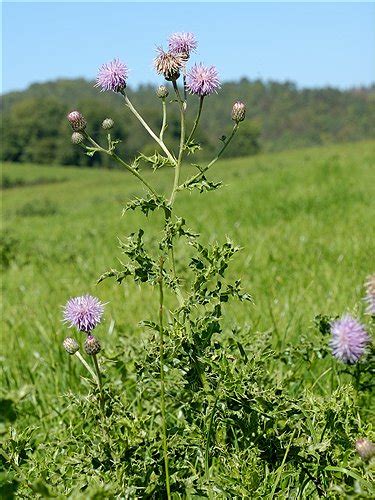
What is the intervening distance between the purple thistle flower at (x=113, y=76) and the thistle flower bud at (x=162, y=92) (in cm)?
10

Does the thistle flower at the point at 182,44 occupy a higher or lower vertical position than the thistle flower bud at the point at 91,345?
higher

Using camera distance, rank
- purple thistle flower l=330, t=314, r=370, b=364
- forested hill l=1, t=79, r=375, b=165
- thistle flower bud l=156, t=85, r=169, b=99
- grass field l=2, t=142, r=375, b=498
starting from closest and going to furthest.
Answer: purple thistle flower l=330, t=314, r=370, b=364 < thistle flower bud l=156, t=85, r=169, b=99 < grass field l=2, t=142, r=375, b=498 < forested hill l=1, t=79, r=375, b=165

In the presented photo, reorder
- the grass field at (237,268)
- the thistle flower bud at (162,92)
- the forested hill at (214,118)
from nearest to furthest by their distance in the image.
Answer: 1. the thistle flower bud at (162,92)
2. the grass field at (237,268)
3. the forested hill at (214,118)

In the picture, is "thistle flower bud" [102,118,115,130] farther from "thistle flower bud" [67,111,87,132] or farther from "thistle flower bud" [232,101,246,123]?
"thistle flower bud" [232,101,246,123]

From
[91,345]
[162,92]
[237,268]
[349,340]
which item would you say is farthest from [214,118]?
[349,340]

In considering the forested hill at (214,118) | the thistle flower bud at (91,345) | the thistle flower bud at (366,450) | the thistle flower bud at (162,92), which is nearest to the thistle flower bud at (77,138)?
the thistle flower bud at (162,92)

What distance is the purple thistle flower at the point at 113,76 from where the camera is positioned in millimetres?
2000

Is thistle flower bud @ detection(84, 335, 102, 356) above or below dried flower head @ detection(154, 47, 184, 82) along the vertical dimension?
below

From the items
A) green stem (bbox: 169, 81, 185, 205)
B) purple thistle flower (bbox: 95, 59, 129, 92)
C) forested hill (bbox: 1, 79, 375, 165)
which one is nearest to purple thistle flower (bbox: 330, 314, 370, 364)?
green stem (bbox: 169, 81, 185, 205)

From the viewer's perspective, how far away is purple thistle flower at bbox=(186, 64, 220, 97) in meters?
1.95

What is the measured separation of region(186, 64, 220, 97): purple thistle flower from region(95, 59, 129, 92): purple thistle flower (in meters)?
0.20

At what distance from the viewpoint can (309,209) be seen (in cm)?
801

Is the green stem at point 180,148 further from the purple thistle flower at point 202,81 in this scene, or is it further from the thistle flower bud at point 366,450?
the thistle flower bud at point 366,450

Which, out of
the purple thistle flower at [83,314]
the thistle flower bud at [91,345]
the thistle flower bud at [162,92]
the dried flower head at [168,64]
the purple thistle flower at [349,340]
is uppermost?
the dried flower head at [168,64]
